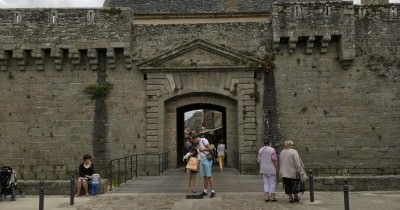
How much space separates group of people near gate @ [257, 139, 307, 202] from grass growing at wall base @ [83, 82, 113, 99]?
909 centimetres

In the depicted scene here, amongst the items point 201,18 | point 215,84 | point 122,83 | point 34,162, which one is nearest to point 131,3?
point 201,18

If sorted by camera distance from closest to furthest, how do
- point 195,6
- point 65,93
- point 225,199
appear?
1. point 225,199
2. point 65,93
3. point 195,6

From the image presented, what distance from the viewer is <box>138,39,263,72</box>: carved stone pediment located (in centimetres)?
1759

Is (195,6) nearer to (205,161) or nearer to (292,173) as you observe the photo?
(205,161)

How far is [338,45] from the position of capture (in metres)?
17.8

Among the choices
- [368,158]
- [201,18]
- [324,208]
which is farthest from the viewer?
[201,18]

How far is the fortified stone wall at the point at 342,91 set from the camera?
689 inches

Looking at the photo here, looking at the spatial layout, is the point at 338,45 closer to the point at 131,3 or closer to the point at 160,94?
the point at 160,94

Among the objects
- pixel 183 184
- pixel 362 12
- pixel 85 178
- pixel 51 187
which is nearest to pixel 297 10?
pixel 362 12

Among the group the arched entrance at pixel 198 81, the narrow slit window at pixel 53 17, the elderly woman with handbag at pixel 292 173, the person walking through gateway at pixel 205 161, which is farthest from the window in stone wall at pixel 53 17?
the elderly woman with handbag at pixel 292 173

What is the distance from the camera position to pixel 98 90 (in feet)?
58.6

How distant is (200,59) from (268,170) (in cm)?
820

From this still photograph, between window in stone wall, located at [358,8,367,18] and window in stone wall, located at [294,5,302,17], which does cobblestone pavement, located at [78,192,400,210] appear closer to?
window in stone wall, located at [294,5,302,17]

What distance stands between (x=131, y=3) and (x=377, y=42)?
11.3 metres
